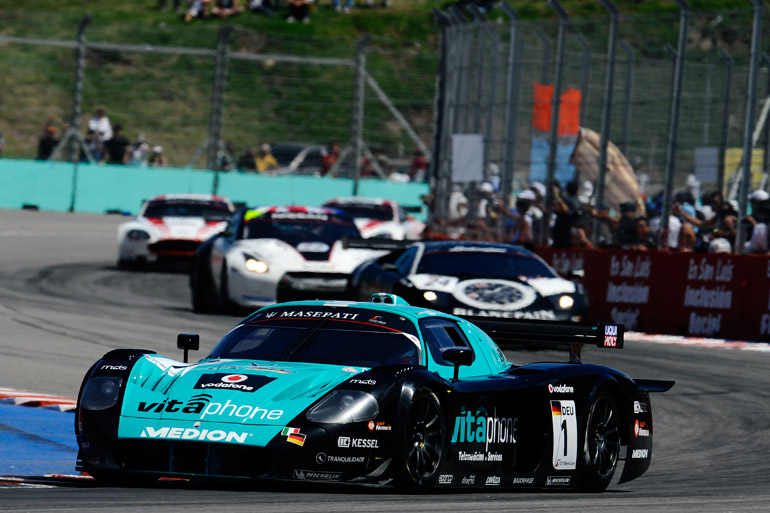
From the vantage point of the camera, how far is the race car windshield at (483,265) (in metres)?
15.0

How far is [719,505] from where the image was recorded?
22.7 ft

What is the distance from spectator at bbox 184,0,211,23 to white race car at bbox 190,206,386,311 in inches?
957

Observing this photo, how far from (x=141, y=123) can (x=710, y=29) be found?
2163 cm

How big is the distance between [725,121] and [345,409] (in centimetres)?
1252

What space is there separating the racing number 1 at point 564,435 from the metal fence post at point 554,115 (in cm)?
1143

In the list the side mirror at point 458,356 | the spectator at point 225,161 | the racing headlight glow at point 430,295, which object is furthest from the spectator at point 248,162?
the side mirror at point 458,356

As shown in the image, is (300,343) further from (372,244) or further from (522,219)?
(522,219)

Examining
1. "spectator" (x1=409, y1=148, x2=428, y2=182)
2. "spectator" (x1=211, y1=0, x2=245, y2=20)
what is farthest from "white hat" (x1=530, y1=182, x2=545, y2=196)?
"spectator" (x1=211, y1=0, x2=245, y2=20)

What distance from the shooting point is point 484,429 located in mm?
7562

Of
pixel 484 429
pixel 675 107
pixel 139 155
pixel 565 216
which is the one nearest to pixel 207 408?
pixel 484 429

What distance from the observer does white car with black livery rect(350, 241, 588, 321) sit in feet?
47.1

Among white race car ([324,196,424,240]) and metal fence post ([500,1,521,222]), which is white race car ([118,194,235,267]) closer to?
white race car ([324,196,424,240])

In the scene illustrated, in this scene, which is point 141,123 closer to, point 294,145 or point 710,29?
point 294,145

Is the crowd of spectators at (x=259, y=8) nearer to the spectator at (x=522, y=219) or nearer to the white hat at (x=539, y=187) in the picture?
the spectator at (x=522, y=219)
